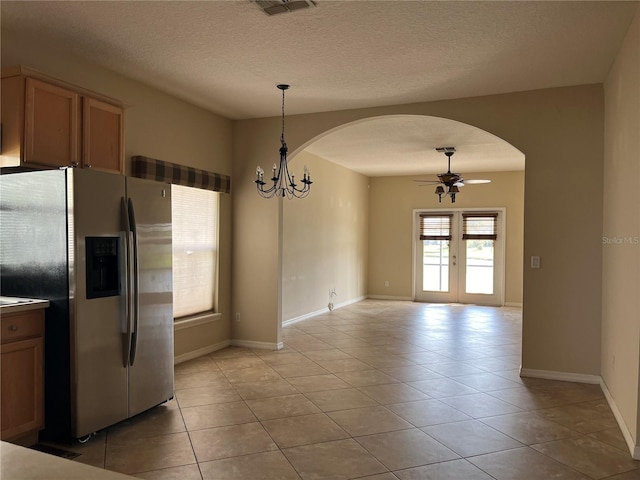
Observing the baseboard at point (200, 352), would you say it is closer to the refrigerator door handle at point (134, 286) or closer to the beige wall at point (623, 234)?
the refrigerator door handle at point (134, 286)

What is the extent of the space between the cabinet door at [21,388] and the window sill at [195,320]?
1.92 meters

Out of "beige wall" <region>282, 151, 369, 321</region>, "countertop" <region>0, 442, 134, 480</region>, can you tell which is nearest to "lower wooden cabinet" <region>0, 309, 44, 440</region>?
"countertop" <region>0, 442, 134, 480</region>

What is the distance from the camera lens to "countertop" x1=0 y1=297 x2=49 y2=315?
2.85 m

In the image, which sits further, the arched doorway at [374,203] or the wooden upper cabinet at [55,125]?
the arched doorway at [374,203]

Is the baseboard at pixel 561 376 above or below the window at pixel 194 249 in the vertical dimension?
below

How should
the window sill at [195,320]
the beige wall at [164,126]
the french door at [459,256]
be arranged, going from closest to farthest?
1. the beige wall at [164,126]
2. the window sill at [195,320]
3. the french door at [459,256]

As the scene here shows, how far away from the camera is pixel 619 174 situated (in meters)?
3.68

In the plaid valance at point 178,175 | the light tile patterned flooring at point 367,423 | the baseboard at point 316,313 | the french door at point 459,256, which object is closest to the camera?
the light tile patterned flooring at point 367,423

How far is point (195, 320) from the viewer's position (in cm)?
527

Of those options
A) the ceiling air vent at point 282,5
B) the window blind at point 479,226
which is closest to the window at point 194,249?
the ceiling air vent at point 282,5

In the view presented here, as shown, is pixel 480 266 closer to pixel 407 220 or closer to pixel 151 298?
pixel 407 220

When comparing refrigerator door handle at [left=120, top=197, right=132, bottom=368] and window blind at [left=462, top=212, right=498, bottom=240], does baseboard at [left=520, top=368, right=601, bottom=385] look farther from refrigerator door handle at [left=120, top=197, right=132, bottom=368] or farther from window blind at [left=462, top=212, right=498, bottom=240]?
window blind at [left=462, top=212, right=498, bottom=240]

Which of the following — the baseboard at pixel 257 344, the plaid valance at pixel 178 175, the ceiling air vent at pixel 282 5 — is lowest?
the baseboard at pixel 257 344

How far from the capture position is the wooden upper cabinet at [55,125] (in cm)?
309
